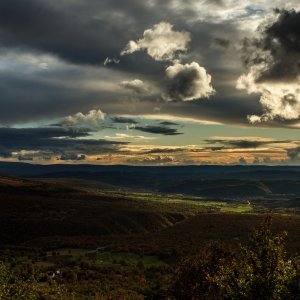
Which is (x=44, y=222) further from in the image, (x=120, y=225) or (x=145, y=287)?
(x=145, y=287)

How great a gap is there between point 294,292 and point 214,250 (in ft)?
69.6

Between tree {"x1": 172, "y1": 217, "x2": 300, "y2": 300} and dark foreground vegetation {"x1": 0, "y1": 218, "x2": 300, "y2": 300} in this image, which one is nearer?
tree {"x1": 172, "y1": 217, "x2": 300, "y2": 300}

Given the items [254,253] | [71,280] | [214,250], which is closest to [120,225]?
[71,280]

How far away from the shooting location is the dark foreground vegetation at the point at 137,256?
24766 millimetres

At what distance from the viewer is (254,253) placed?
82.6ft

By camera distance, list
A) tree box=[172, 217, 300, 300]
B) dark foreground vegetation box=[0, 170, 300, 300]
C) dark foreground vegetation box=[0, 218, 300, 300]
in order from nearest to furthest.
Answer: tree box=[172, 217, 300, 300]
dark foreground vegetation box=[0, 218, 300, 300]
dark foreground vegetation box=[0, 170, 300, 300]

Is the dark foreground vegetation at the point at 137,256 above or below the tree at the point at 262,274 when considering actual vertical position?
below

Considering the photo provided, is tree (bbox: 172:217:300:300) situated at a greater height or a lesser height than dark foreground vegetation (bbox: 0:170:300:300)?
greater

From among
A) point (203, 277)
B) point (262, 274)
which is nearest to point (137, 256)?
point (203, 277)

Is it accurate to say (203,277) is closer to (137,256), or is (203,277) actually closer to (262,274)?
(262,274)

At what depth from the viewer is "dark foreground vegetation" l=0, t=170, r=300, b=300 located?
81.3 ft

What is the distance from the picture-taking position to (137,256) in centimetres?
8988

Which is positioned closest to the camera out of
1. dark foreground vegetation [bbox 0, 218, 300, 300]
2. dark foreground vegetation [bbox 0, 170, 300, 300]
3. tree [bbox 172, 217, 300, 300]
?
tree [bbox 172, 217, 300, 300]

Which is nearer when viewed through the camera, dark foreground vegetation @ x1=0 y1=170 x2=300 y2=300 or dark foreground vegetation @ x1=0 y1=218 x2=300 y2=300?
dark foreground vegetation @ x1=0 y1=218 x2=300 y2=300
